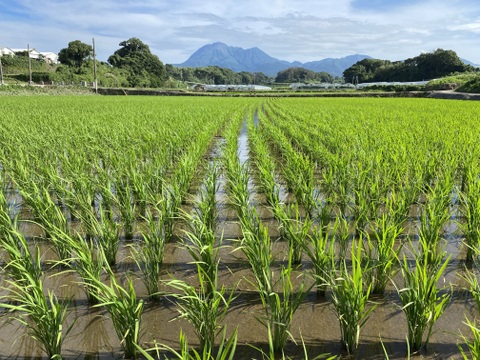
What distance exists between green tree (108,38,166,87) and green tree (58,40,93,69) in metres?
7.29

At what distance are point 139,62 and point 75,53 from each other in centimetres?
1341

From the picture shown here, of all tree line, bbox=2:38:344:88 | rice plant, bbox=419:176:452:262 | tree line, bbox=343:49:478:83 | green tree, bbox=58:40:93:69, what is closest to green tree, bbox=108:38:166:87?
tree line, bbox=2:38:344:88

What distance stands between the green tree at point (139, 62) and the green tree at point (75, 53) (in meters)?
7.29

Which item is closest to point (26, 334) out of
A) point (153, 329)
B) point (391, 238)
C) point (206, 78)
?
point (153, 329)

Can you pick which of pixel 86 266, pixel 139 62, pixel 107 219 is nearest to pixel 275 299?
pixel 86 266

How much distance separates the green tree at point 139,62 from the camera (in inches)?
2830

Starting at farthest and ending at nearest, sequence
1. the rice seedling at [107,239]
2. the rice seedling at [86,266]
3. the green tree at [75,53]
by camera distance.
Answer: the green tree at [75,53] → the rice seedling at [107,239] → the rice seedling at [86,266]

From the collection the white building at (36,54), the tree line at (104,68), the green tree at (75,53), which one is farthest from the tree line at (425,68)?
the white building at (36,54)

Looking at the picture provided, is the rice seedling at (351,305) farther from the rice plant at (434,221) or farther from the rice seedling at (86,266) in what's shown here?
the rice seedling at (86,266)

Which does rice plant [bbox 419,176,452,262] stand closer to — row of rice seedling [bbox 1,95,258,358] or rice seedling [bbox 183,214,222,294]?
rice seedling [bbox 183,214,222,294]

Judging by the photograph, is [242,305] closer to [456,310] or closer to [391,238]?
[391,238]

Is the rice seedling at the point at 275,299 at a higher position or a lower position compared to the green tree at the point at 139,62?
lower

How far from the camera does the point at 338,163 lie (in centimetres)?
492

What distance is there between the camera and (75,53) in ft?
216
